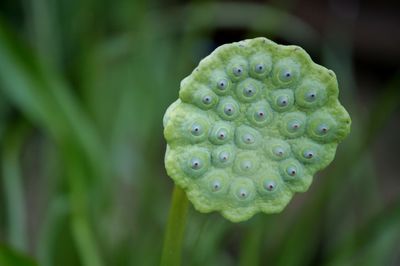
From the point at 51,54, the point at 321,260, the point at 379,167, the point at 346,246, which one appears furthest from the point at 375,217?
the point at 379,167

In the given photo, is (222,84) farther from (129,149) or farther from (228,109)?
(129,149)

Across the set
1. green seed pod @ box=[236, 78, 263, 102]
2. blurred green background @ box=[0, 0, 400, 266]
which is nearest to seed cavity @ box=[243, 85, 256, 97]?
green seed pod @ box=[236, 78, 263, 102]

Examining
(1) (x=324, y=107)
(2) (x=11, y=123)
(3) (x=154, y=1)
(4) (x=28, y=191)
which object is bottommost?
(4) (x=28, y=191)

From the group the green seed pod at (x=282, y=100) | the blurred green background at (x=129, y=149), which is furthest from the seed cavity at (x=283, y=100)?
the blurred green background at (x=129, y=149)

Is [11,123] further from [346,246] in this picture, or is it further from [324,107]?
[324,107]

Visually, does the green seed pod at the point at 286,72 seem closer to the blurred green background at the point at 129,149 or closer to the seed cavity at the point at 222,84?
the seed cavity at the point at 222,84

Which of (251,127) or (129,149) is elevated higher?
(251,127)

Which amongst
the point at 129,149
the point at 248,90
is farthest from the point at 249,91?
the point at 129,149
